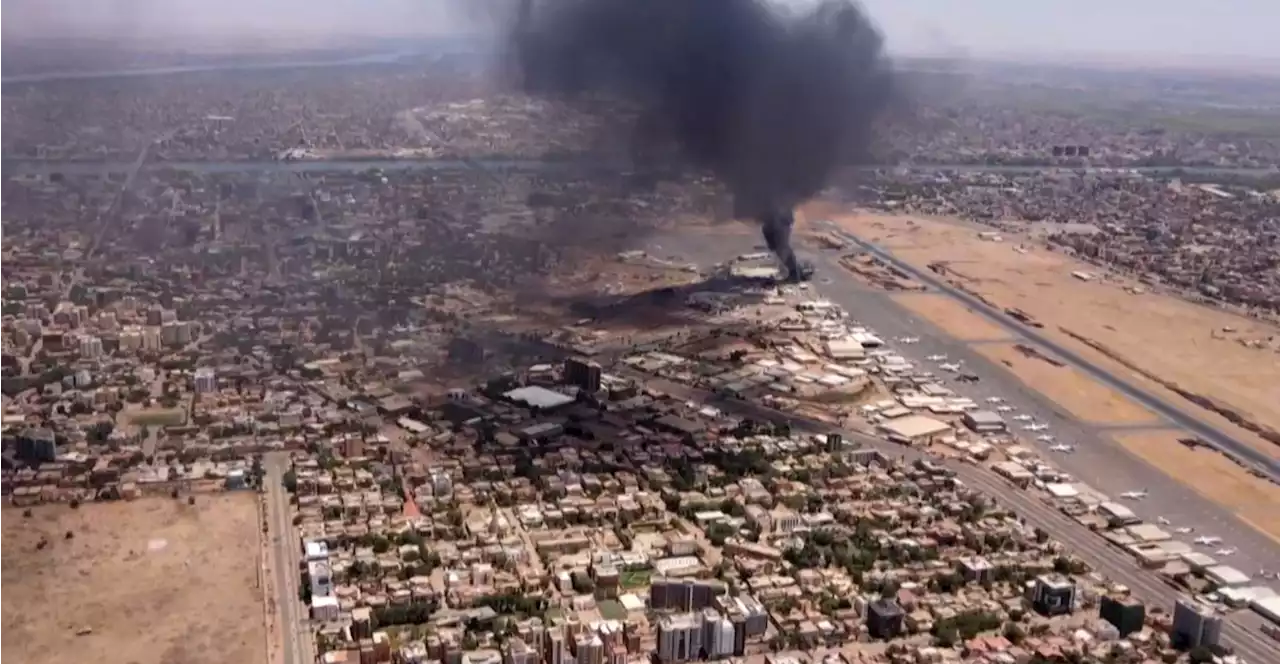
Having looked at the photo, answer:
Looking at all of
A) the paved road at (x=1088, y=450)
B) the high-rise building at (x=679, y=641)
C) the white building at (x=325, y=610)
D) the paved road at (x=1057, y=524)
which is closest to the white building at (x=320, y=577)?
the white building at (x=325, y=610)

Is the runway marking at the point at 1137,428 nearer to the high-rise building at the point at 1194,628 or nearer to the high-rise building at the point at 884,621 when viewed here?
the high-rise building at the point at 1194,628

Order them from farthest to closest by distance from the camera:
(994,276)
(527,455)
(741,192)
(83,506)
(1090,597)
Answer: (994,276)
(741,192)
(527,455)
(83,506)
(1090,597)

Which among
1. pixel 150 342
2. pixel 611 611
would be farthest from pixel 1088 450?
pixel 150 342

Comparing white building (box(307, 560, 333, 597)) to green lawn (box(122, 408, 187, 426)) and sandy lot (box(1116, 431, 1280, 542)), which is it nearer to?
green lawn (box(122, 408, 187, 426))

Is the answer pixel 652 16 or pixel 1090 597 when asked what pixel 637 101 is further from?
pixel 1090 597

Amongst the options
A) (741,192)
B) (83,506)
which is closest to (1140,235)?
(741,192)

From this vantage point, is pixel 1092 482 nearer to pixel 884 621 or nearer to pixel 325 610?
Result: pixel 884 621

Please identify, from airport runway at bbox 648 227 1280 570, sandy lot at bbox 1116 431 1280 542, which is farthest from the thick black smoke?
sandy lot at bbox 1116 431 1280 542

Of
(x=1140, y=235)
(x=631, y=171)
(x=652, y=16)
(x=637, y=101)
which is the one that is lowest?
(x=1140, y=235)
